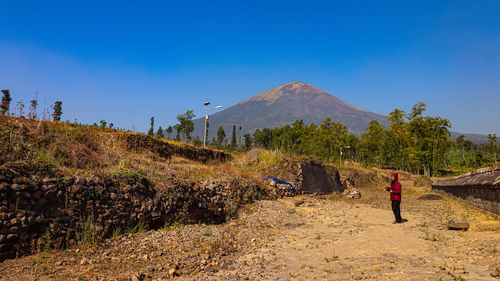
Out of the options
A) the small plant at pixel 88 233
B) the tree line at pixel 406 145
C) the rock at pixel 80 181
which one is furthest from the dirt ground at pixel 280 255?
the tree line at pixel 406 145

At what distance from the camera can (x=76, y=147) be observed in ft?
24.9

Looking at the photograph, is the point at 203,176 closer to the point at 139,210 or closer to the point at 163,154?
the point at 139,210

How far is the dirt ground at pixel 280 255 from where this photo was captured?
14.6 feet

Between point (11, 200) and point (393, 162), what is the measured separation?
6125 cm

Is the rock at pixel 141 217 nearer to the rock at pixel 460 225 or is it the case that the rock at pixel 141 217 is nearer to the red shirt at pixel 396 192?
the red shirt at pixel 396 192

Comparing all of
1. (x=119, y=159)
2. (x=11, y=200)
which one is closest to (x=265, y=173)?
(x=119, y=159)

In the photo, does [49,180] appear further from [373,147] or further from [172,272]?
[373,147]

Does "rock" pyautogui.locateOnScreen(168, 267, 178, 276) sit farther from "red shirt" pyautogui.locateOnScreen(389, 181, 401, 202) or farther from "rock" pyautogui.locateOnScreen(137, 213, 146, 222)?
"red shirt" pyautogui.locateOnScreen(389, 181, 401, 202)

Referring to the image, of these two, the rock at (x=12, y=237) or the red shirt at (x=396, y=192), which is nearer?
the rock at (x=12, y=237)

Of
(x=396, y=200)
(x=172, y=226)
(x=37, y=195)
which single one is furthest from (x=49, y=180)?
(x=396, y=200)

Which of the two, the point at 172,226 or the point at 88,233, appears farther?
the point at 172,226

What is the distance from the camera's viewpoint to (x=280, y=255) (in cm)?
589

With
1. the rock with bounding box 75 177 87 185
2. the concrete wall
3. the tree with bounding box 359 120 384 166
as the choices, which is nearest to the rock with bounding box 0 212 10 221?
the rock with bounding box 75 177 87 185

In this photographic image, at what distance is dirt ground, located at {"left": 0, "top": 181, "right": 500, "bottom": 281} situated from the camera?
445 cm
